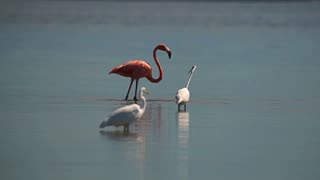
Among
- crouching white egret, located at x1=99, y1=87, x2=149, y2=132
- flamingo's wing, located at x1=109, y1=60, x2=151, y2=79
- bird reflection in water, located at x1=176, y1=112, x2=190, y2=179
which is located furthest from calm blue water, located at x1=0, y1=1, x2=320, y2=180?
flamingo's wing, located at x1=109, y1=60, x2=151, y2=79

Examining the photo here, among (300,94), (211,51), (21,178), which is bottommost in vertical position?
(21,178)

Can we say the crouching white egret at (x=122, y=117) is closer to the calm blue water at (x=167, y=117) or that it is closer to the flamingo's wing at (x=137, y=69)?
the calm blue water at (x=167, y=117)

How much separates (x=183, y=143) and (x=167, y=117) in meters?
2.24

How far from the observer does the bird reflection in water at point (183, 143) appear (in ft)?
36.1

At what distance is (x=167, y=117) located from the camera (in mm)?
14781

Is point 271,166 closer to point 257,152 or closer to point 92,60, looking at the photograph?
point 257,152

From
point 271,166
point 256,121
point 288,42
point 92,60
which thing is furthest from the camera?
point 288,42

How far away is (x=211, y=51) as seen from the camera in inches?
1160

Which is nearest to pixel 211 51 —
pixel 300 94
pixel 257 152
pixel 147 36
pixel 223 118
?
pixel 147 36

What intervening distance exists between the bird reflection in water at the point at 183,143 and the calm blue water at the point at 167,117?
1 centimetres

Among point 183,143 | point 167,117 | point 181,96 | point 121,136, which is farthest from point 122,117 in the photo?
point 181,96

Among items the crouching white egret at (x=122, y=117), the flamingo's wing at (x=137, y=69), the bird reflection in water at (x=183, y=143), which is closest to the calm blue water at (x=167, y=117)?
the bird reflection in water at (x=183, y=143)

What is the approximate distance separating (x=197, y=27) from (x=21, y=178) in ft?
120

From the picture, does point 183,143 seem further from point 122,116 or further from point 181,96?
point 181,96
